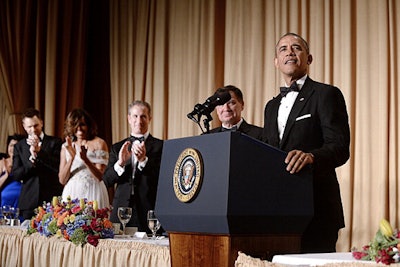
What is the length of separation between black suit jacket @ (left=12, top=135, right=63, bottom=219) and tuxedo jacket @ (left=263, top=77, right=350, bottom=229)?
3.30 meters

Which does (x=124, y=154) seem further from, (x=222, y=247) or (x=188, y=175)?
(x=222, y=247)

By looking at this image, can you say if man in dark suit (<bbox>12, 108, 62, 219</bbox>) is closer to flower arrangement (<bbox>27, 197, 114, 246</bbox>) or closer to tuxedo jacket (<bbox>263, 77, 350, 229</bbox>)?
flower arrangement (<bbox>27, 197, 114, 246</bbox>)

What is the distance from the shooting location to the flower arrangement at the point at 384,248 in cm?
181

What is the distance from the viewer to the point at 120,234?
3.94 meters

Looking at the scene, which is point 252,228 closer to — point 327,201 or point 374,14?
point 327,201

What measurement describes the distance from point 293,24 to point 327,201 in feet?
12.6

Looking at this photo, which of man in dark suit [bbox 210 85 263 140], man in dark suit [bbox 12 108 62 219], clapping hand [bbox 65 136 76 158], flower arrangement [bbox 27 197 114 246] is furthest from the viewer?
man in dark suit [bbox 12 108 62 219]

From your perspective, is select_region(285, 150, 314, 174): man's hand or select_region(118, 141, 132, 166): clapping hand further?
select_region(118, 141, 132, 166): clapping hand

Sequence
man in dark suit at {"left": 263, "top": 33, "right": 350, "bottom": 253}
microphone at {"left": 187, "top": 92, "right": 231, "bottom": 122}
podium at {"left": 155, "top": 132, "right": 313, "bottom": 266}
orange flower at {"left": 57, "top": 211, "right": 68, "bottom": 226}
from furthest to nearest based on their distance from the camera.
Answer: orange flower at {"left": 57, "top": 211, "right": 68, "bottom": 226}
man in dark suit at {"left": 263, "top": 33, "right": 350, "bottom": 253}
microphone at {"left": 187, "top": 92, "right": 231, "bottom": 122}
podium at {"left": 155, "top": 132, "right": 313, "bottom": 266}

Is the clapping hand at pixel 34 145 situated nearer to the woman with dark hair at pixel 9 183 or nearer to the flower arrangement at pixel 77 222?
the woman with dark hair at pixel 9 183

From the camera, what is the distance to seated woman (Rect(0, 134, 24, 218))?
6684mm

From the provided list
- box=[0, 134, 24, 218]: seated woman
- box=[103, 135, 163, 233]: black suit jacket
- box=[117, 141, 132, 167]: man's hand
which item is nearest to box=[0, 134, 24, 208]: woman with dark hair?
box=[0, 134, 24, 218]: seated woman

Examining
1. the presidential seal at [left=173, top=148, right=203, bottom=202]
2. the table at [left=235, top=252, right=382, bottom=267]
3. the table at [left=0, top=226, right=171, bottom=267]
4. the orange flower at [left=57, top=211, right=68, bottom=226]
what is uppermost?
the presidential seal at [left=173, top=148, right=203, bottom=202]

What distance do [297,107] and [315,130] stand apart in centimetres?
12
